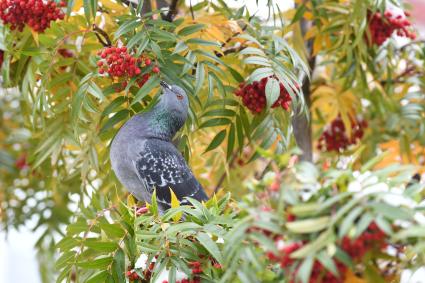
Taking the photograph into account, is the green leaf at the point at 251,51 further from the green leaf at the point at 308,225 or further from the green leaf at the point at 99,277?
the green leaf at the point at 308,225

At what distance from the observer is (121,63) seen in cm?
290

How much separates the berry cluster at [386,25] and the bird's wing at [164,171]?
113 centimetres

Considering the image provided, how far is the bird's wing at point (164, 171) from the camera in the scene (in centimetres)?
343

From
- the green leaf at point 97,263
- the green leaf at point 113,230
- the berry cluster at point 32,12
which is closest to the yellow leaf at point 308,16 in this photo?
the berry cluster at point 32,12

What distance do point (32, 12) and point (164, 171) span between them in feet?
2.87

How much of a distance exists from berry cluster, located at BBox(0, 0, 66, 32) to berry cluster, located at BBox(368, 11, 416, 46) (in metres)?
1.46

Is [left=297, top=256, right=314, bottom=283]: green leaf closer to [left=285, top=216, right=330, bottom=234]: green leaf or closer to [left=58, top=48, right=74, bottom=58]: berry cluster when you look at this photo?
[left=285, top=216, right=330, bottom=234]: green leaf

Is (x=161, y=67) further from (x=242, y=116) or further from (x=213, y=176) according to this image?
(x=213, y=176)

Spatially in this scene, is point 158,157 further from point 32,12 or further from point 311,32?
point 311,32

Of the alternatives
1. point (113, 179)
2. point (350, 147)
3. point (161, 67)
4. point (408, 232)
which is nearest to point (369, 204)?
point (408, 232)

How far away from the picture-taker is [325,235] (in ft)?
5.45

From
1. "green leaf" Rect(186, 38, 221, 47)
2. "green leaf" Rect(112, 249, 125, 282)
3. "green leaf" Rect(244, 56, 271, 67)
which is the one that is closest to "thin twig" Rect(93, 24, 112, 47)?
"green leaf" Rect(186, 38, 221, 47)

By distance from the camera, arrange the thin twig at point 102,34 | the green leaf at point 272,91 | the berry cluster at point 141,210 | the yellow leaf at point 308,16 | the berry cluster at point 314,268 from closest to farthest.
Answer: the berry cluster at point 314,268 → the berry cluster at point 141,210 → the green leaf at point 272,91 → the thin twig at point 102,34 → the yellow leaf at point 308,16

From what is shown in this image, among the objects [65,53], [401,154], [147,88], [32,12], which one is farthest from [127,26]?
[401,154]
